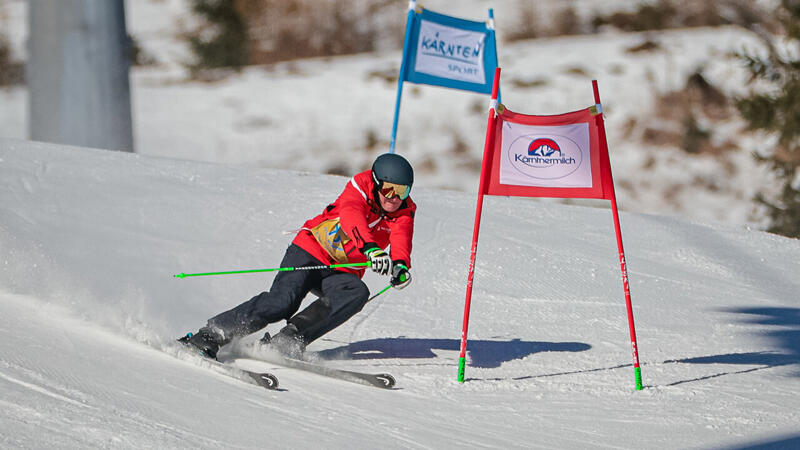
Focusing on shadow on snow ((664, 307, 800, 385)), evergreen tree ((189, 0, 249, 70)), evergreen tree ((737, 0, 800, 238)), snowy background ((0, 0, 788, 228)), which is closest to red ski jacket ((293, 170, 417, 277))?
shadow on snow ((664, 307, 800, 385))

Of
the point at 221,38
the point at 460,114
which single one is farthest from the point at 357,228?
the point at 221,38

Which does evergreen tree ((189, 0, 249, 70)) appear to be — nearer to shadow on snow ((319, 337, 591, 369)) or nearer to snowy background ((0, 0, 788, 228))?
snowy background ((0, 0, 788, 228))

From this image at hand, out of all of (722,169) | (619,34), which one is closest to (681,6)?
(619,34)

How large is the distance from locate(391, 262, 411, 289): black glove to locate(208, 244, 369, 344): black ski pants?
0.32 m

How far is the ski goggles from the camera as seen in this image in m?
4.69

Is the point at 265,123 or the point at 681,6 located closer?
the point at 265,123

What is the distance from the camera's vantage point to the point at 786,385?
5.02 meters

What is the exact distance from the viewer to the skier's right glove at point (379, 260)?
448cm

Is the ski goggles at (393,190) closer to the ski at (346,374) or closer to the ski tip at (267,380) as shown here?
the ski at (346,374)

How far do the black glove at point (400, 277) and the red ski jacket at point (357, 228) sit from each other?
0.07 metres

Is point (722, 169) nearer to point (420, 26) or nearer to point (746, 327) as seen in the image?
point (420, 26)

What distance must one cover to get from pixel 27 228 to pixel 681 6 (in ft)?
59.2

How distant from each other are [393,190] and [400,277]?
1.57ft

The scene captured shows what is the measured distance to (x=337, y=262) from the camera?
4898 millimetres
